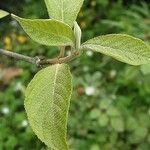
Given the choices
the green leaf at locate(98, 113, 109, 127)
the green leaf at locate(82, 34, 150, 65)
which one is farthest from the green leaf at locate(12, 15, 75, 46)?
the green leaf at locate(98, 113, 109, 127)

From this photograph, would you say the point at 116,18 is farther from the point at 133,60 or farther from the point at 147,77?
the point at 133,60

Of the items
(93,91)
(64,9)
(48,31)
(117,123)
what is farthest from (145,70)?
(48,31)

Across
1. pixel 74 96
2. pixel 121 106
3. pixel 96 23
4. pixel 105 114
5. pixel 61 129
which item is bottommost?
pixel 96 23

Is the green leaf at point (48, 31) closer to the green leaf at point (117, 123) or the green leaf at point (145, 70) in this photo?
the green leaf at point (145, 70)

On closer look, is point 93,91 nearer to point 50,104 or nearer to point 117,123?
point 117,123

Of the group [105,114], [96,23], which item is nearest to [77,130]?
[105,114]

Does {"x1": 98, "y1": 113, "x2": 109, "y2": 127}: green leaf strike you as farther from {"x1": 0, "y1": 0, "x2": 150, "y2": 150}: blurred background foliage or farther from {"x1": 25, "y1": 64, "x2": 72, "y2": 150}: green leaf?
{"x1": 25, "y1": 64, "x2": 72, "y2": 150}: green leaf

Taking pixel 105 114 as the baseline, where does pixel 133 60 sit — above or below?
above
